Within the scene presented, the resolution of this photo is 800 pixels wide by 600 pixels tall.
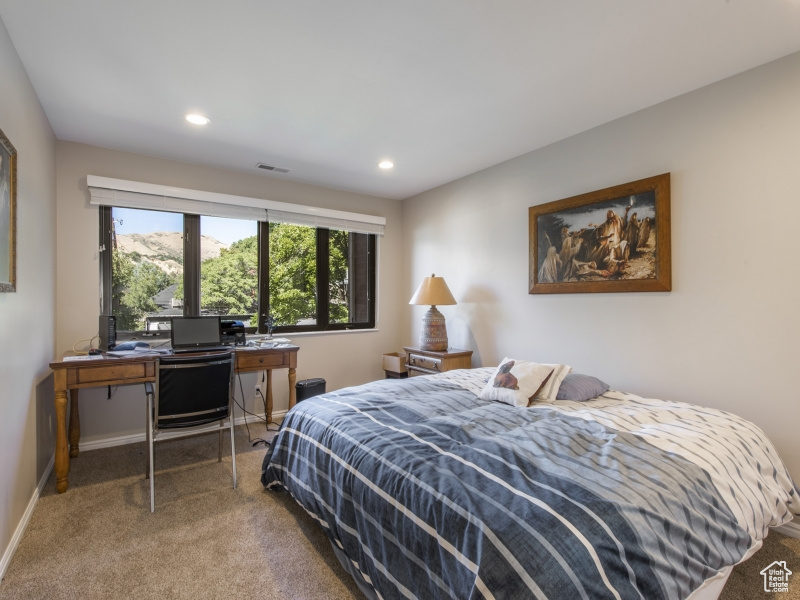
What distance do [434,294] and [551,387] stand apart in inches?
63.5

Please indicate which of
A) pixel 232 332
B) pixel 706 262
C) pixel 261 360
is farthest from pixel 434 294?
pixel 706 262

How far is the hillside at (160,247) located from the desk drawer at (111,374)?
1.11m

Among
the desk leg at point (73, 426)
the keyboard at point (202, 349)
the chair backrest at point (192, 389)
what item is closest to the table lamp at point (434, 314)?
the keyboard at point (202, 349)

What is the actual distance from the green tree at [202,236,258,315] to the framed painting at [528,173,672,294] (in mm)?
2638

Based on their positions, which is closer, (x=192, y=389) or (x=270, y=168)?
(x=192, y=389)

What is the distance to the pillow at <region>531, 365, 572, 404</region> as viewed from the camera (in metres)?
2.31

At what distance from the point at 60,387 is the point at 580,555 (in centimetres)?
294

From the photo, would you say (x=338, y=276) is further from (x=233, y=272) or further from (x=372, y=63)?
(x=372, y=63)

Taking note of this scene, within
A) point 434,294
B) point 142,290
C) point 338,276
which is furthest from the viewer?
point 338,276

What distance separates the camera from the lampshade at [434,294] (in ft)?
12.2

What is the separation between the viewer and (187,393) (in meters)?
2.38

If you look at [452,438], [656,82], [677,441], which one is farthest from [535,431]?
[656,82]

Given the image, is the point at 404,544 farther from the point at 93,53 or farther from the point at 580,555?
the point at 93,53

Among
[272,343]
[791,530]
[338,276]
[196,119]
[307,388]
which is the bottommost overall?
[791,530]
